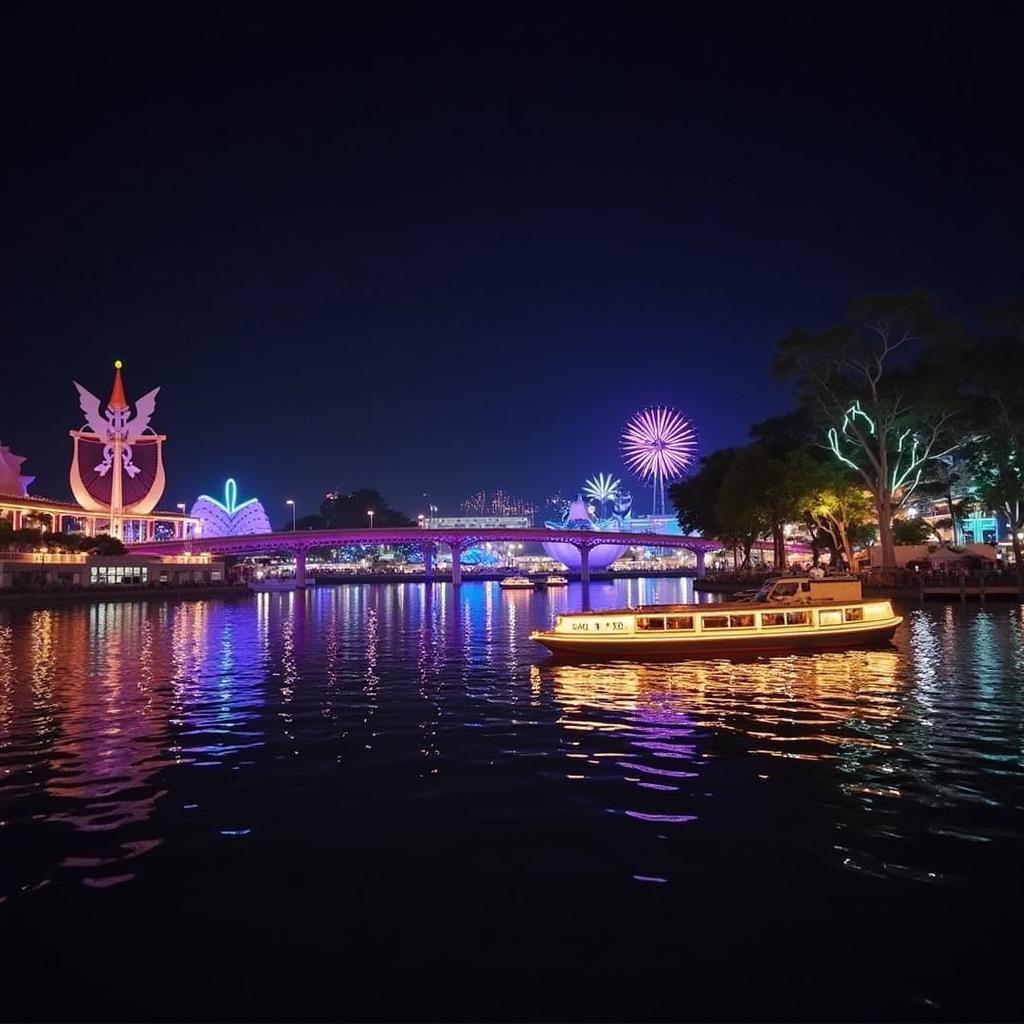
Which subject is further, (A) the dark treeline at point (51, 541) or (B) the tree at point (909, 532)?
(A) the dark treeline at point (51, 541)

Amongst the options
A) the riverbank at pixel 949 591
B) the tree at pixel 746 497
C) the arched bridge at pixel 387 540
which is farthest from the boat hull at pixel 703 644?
the arched bridge at pixel 387 540

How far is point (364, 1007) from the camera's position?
7695mm

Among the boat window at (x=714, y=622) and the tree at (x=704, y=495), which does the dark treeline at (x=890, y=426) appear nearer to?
the tree at (x=704, y=495)

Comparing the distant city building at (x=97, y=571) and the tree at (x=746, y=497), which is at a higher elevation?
the tree at (x=746, y=497)

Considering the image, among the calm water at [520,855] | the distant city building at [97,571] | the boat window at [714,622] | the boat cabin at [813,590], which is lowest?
the calm water at [520,855]

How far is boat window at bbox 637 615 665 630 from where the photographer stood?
3347cm

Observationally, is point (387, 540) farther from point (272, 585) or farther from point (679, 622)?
point (679, 622)

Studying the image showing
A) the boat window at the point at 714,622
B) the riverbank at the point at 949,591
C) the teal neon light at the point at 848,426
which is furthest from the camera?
the teal neon light at the point at 848,426

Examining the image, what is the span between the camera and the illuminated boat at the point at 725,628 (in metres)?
33.1

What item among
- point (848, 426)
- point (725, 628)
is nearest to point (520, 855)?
point (725, 628)

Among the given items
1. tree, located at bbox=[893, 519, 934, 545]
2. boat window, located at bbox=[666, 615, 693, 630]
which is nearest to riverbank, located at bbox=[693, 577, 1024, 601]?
tree, located at bbox=[893, 519, 934, 545]

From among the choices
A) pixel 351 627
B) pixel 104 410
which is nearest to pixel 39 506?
pixel 104 410

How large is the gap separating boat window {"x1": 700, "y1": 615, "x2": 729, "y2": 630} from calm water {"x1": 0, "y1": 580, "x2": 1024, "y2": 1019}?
875 centimetres

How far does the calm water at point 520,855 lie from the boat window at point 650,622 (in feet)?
25.0
